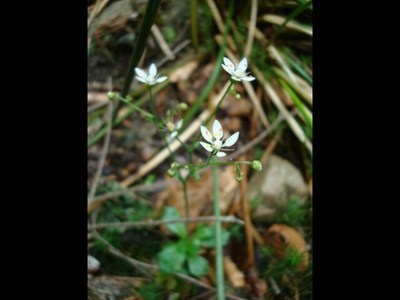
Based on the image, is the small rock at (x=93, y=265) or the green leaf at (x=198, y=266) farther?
the green leaf at (x=198, y=266)

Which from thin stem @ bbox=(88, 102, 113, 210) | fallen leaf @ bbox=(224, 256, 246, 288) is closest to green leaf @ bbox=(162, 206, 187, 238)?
fallen leaf @ bbox=(224, 256, 246, 288)

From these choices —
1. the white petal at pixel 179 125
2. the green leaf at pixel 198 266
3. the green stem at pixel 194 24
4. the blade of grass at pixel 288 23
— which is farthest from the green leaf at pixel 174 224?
the blade of grass at pixel 288 23

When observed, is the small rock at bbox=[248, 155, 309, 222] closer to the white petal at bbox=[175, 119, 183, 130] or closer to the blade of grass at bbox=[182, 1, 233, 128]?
the blade of grass at bbox=[182, 1, 233, 128]

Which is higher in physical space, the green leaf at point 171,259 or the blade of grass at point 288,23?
the blade of grass at point 288,23

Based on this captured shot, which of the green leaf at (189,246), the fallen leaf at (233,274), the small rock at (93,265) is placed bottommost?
the fallen leaf at (233,274)

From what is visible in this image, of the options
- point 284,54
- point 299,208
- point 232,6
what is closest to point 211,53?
point 232,6

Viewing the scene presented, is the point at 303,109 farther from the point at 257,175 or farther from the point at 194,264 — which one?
the point at 194,264

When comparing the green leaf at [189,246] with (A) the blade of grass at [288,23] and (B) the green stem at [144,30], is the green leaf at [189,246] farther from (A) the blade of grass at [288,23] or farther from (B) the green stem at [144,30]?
(A) the blade of grass at [288,23]
